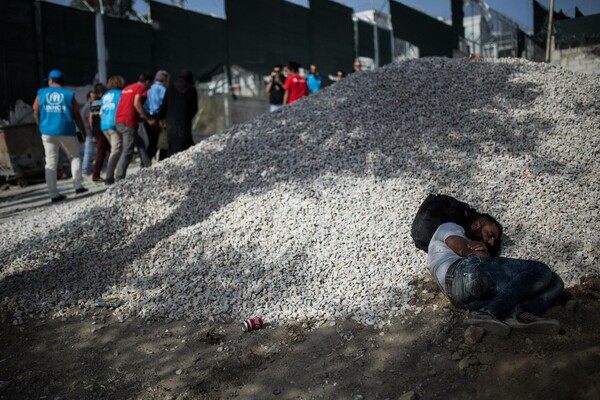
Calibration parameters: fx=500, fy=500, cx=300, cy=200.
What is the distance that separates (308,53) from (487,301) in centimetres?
1462

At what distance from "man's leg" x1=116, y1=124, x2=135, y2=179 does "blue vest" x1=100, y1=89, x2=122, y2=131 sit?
0.21m

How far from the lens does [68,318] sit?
423 centimetres

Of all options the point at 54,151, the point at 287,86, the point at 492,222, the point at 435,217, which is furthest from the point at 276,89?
the point at 492,222

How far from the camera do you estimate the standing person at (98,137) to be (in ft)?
29.0

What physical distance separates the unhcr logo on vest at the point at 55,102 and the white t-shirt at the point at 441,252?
5743 millimetres

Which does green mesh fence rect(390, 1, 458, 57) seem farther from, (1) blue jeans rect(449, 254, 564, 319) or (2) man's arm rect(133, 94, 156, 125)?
(1) blue jeans rect(449, 254, 564, 319)

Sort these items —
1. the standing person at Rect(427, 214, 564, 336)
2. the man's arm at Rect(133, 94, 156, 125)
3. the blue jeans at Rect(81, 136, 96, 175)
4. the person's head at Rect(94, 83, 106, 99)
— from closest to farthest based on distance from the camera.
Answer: the standing person at Rect(427, 214, 564, 336) < the man's arm at Rect(133, 94, 156, 125) < the person's head at Rect(94, 83, 106, 99) < the blue jeans at Rect(81, 136, 96, 175)

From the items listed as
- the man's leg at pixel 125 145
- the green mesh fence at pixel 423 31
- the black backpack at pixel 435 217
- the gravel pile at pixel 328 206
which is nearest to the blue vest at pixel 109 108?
the man's leg at pixel 125 145

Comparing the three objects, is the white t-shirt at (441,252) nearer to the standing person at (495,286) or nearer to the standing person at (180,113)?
the standing person at (495,286)

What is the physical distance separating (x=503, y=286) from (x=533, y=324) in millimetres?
420

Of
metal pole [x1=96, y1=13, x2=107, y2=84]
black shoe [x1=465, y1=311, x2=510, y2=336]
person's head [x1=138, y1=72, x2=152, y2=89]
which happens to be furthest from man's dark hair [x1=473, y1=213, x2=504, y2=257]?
metal pole [x1=96, y1=13, x2=107, y2=84]

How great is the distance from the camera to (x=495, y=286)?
3361mm

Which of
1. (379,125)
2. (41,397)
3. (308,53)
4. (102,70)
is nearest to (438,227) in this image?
(379,125)

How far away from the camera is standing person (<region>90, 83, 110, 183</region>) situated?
8.85 metres
